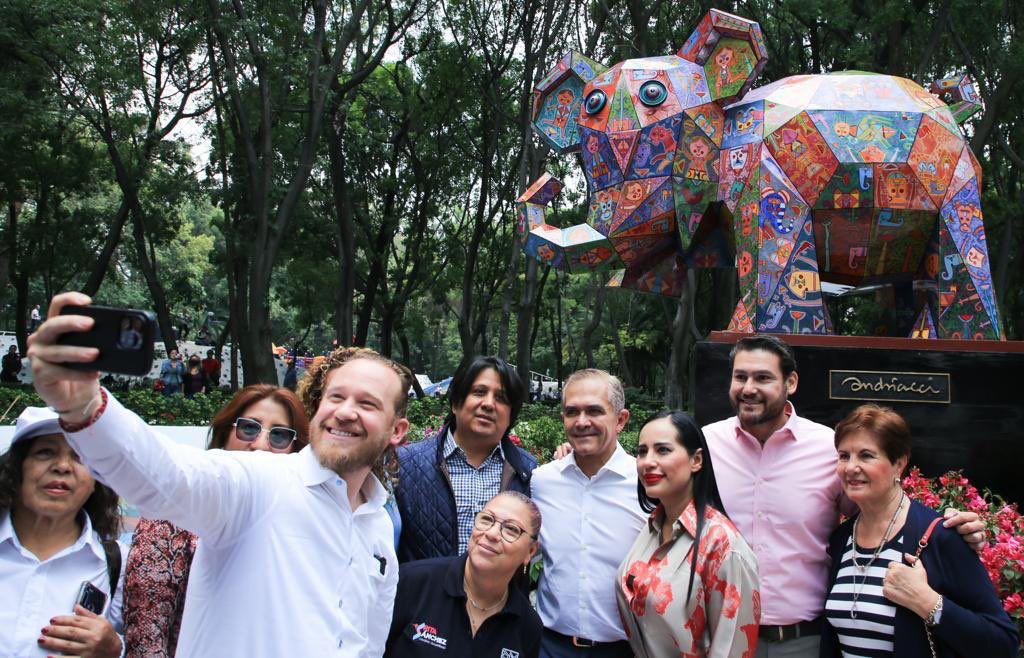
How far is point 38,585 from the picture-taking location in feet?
8.44

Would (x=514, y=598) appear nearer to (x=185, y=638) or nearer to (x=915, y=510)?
(x=185, y=638)

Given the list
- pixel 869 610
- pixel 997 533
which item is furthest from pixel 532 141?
pixel 869 610

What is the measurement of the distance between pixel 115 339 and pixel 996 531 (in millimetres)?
4444

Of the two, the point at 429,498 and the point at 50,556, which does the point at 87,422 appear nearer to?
the point at 50,556

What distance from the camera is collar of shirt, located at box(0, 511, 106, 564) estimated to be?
8.54 ft

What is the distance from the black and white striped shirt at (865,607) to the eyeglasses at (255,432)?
2.08 meters

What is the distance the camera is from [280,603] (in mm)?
2182

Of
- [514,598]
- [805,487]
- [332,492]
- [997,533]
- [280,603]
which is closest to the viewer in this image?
[280,603]

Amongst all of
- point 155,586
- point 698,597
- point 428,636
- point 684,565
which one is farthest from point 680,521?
point 155,586

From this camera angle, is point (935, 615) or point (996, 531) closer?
point (935, 615)

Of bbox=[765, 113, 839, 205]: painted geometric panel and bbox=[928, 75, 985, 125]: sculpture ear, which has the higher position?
bbox=[928, 75, 985, 125]: sculpture ear

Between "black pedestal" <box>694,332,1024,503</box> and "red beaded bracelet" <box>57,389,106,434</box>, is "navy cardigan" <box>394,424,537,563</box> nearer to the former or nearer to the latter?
"red beaded bracelet" <box>57,389,106,434</box>

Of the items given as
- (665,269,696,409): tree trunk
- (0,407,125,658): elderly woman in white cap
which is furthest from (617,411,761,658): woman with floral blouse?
(665,269,696,409): tree trunk

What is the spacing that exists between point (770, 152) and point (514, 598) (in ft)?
18.0
